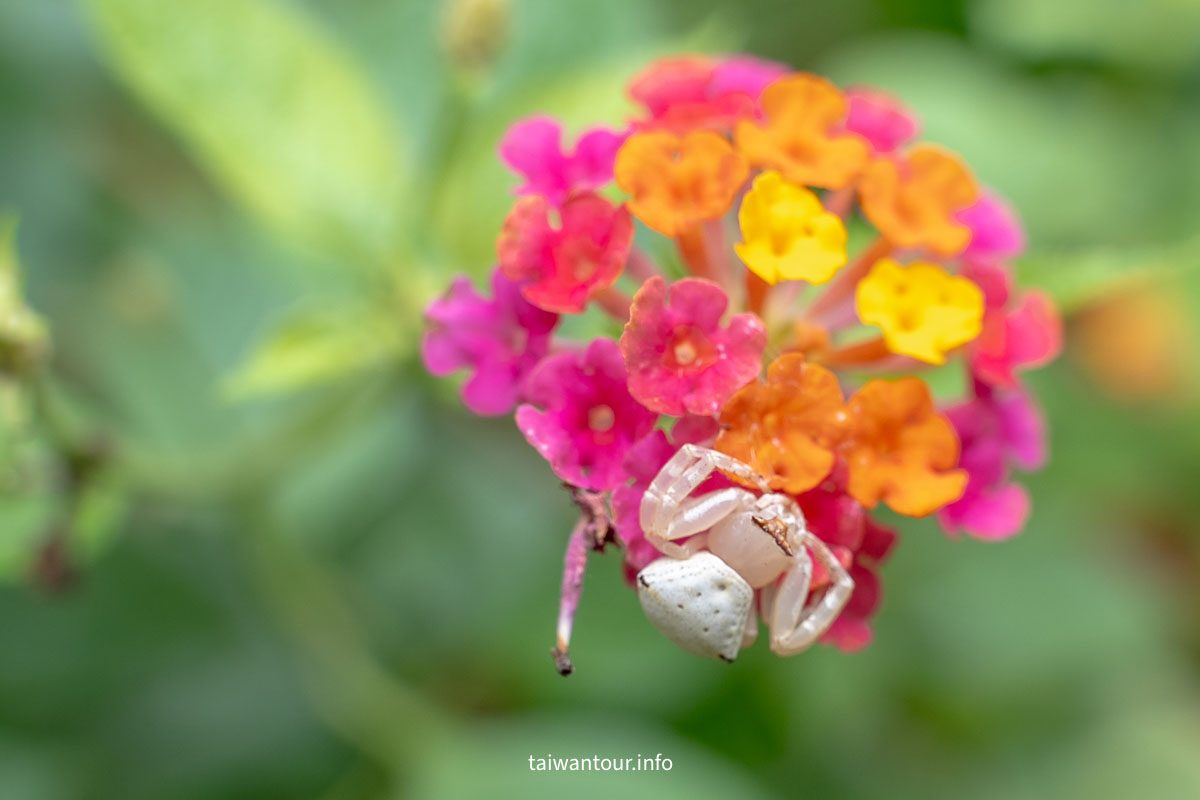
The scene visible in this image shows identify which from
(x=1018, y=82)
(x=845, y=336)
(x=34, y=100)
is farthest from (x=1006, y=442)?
(x=34, y=100)

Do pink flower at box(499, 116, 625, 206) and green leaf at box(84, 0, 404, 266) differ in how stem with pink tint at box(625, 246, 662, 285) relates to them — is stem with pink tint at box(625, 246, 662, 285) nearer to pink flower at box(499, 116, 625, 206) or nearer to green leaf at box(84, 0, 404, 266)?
pink flower at box(499, 116, 625, 206)

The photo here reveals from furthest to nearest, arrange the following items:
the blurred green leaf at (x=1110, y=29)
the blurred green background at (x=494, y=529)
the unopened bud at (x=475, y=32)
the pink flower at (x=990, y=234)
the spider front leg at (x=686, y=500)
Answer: the blurred green leaf at (x=1110, y=29) → the blurred green background at (x=494, y=529) → the unopened bud at (x=475, y=32) → the pink flower at (x=990, y=234) → the spider front leg at (x=686, y=500)

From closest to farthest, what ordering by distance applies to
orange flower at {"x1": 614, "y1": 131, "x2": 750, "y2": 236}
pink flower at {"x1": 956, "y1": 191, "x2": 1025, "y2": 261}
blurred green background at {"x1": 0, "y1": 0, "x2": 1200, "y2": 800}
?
orange flower at {"x1": 614, "y1": 131, "x2": 750, "y2": 236}
pink flower at {"x1": 956, "y1": 191, "x2": 1025, "y2": 261}
blurred green background at {"x1": 0, "y1": 0, "x2": 1200, "y2": 800}

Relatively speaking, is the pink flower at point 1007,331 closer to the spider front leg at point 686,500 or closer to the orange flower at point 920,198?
the orange flower at point 920,198

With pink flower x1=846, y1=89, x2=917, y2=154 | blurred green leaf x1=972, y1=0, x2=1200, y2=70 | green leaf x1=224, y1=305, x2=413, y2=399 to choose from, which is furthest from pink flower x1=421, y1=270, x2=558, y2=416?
blurred green leaf x1=972, y1=0, x2=1200, y2=70

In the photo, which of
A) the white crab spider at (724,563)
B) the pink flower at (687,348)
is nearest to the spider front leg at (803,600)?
the white crab spider at (724,563)

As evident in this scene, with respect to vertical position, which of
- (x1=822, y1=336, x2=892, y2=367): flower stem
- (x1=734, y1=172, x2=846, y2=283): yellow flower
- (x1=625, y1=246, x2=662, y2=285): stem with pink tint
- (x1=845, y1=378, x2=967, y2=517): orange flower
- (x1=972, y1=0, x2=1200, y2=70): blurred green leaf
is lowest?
(x1=845, y1=378, x2=967, y2=517): orange flower
